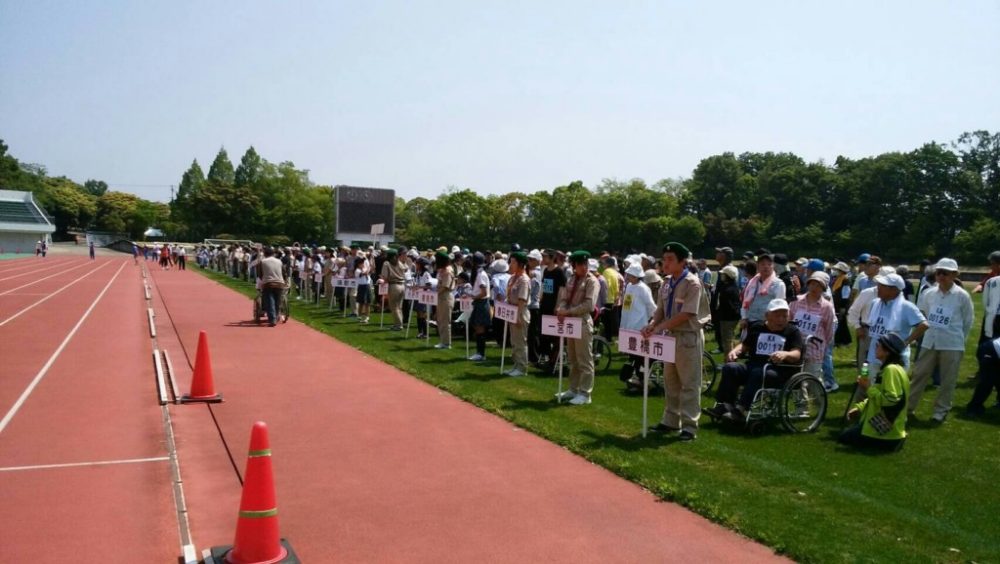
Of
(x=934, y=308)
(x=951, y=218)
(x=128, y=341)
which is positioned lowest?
(x=128, y=341)

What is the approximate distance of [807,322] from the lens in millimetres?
9023

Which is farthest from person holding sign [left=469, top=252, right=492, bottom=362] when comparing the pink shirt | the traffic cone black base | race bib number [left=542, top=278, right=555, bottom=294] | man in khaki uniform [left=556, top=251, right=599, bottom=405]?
the traffic cone black base

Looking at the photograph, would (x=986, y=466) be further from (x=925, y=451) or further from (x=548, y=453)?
(x=548, y=453)

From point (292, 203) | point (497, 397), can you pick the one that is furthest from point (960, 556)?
point (292, 203)

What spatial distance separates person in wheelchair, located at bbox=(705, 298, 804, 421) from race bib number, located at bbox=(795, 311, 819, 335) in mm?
759

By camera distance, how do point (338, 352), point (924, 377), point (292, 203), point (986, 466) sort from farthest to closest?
1. point (292, 203)
2. point (338, 352)
3. point (924, 377)
4. point (986, 466)

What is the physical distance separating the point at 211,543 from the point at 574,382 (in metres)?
5.56

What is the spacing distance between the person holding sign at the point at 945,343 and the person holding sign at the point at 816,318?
1.07m

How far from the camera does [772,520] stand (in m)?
5.44

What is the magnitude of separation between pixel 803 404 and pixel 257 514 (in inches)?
241

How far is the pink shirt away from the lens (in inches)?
350

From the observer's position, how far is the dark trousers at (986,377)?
9227 mm

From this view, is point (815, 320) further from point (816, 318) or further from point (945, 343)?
point (945, 343)

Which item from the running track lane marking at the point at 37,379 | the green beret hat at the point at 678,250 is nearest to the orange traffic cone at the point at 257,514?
the green beret hat at the point at 678,250
